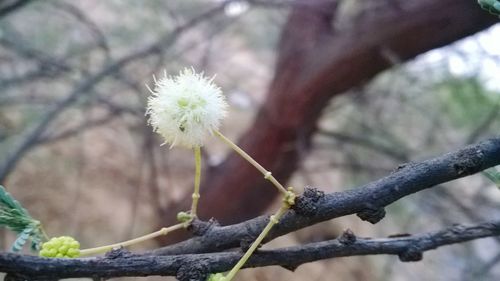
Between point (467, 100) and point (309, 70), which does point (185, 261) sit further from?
point (467, 100)

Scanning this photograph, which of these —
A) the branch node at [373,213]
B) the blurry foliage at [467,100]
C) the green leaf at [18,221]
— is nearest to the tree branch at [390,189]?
the branch node at [373,213]

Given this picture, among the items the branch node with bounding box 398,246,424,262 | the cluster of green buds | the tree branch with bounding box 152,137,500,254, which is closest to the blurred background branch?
the branch node with bounding box 398,246,424,262

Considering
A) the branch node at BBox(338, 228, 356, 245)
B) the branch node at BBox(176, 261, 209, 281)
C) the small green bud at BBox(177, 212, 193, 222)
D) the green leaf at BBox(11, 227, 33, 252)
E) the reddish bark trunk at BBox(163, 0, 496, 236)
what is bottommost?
the branch node at BBox(176, 261, 209, 281)

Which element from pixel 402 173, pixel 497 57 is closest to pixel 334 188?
pixel 497 57

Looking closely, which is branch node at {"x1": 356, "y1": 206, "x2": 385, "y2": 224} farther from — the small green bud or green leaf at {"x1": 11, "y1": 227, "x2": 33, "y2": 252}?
green leaf at {"x1": 11, "y1": 227, "x2": 33, "y2": 252}

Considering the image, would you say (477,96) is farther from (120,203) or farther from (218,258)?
(120,203)

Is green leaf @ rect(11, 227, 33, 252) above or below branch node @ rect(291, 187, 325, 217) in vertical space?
below

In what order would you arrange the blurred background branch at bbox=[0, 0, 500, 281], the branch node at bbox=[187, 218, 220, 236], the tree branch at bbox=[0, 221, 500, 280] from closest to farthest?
1. the tree branch at bbox=[0, 221, 500, 280]
2. the branch node at bbox=[187, 218, 220, 236]
3. the blurred background branch at bbox=[0, 0, 500, 281]
